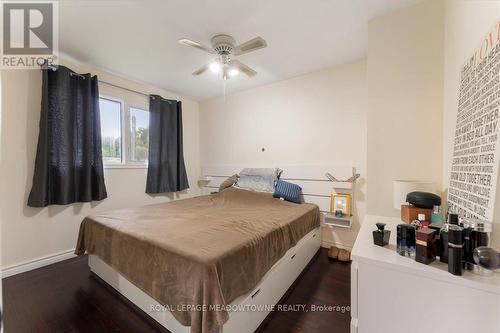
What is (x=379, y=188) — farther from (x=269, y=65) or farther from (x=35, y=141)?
(x=35, y=141)

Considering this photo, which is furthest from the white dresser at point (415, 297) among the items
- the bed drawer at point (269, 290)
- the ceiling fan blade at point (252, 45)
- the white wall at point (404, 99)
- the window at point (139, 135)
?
the window at point (139, 135)

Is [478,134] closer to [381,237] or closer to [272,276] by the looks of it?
[381,237]

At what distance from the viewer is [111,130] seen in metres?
3.19

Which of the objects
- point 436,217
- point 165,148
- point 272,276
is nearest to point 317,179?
point 272,276

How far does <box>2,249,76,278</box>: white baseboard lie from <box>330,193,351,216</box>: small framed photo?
10.7ft

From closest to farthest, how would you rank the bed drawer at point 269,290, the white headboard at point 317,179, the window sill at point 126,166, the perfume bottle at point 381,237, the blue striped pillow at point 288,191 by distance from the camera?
the perfume bottle at point 381,237 → the bed drawer at point 269,290 → the white headboard at point 317,179 → the blue striped pillow at point 288,191 → the window sill at point 126,166

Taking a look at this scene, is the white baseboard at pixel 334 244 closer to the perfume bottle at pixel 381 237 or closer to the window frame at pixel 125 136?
the perfume bottle at pixel 381 237

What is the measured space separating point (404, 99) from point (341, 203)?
1.32 m

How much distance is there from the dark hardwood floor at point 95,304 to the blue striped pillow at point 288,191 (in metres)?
0.88

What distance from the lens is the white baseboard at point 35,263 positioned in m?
2.24

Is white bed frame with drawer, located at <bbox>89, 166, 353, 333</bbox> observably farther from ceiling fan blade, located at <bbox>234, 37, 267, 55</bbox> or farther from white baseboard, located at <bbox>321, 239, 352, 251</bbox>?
ceiling fan blade, located at <bbox>234, 37, 267, 55</bbox>

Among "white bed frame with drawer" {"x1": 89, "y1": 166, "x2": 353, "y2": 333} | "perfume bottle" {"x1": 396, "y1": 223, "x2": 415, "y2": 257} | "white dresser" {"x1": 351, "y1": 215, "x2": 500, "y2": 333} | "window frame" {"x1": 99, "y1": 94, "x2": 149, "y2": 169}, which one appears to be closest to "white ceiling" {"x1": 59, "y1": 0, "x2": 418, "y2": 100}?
"window frame" {"x1": 99, "y1": 94, "x2": 149, "y2": 169}

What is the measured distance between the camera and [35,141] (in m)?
2.42

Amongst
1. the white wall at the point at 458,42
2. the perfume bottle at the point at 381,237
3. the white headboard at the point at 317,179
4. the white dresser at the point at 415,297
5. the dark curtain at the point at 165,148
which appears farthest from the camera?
the dark curtain at the point at 165,148
